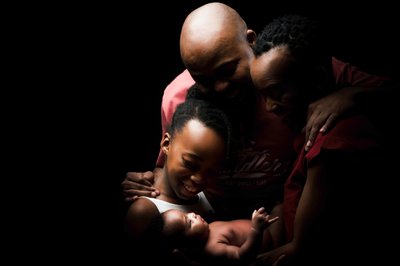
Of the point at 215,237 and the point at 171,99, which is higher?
the point at 171,99

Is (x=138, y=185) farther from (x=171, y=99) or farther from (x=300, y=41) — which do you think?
(x=300, y=41)

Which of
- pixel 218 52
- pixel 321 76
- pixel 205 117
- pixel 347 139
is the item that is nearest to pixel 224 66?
pixel 218 52

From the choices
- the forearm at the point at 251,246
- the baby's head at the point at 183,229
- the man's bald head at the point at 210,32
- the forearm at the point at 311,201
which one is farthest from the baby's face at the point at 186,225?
the man's bald head at the point at 210,32

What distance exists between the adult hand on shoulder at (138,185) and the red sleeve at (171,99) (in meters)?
0.10

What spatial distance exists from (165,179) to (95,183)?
0.26m

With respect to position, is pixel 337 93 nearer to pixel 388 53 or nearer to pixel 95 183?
pixel 388 53

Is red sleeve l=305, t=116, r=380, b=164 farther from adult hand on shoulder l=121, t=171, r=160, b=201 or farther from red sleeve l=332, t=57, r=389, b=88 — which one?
adult hand on shoulder l=121, t=171, r=160, b=201

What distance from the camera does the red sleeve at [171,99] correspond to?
5.21ft

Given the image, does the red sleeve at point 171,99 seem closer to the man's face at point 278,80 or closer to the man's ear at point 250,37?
the man's ear at point 250,37

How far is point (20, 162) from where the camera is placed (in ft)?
3.75

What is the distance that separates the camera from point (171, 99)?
1.59m

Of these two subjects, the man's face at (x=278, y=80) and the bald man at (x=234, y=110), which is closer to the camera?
the man's face at (x=278, y=80)

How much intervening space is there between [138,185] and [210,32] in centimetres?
45

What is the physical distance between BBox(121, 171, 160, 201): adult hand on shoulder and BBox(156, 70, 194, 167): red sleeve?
0.32ft
